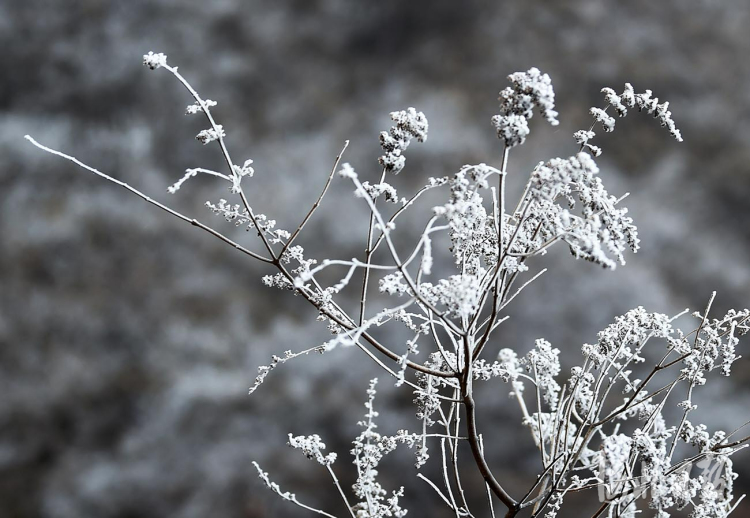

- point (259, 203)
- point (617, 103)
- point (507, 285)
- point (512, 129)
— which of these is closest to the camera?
point (512, 129)

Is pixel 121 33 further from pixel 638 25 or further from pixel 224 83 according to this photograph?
pixel 638 25

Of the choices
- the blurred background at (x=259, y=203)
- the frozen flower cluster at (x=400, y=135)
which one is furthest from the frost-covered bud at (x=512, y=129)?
the blurred background at (x=259, y=203)

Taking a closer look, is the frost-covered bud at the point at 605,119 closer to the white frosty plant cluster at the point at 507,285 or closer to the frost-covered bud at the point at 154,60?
the white frosty plant cluster at the point at 507,285

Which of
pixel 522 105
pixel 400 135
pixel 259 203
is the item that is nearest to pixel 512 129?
pixel 522 105

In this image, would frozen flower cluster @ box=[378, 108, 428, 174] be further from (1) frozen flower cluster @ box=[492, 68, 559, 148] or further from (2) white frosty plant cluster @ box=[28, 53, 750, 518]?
(1) frozen flower cluster @ box=[492, 68, 559, 148]

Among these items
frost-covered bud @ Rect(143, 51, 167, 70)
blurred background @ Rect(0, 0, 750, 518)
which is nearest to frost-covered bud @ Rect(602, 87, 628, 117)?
frost-covered bud @ Rect(143, 51, 167, 70)

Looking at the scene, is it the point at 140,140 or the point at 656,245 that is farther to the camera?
the point at 140,140

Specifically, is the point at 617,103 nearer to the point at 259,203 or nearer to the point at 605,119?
the point at 605,119

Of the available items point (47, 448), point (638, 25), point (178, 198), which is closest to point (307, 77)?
point (178, 198)
